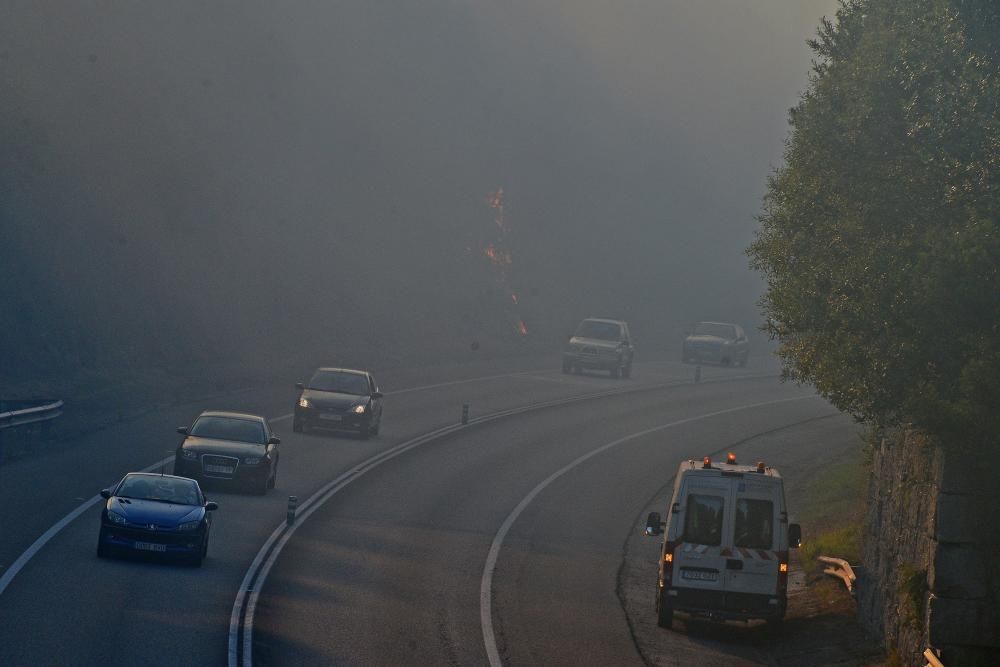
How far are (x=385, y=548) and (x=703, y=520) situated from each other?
672 centimetres

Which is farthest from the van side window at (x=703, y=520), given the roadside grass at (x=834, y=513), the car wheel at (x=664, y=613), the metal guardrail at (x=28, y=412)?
the metal guardrail at (x=28, y=412)

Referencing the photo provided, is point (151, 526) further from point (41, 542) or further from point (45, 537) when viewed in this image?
point (45, 537)

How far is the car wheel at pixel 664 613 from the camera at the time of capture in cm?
1894

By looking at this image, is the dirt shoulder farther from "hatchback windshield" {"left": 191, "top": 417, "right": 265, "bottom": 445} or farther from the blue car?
"hatchback windshield" {"left": 191, "top": 417, "right": 265, "bottom": 445}

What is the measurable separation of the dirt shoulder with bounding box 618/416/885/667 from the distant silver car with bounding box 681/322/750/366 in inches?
1030

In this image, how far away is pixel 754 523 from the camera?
733 inches

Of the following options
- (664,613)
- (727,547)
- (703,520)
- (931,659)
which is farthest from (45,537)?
(931,659)

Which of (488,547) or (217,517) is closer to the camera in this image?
(488,547)

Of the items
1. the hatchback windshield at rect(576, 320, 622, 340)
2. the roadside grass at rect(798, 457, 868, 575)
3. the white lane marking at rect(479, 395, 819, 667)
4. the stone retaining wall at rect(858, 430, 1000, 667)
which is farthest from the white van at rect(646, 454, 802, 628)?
the hatchback windshield at rect(576, 320, 622, 340)

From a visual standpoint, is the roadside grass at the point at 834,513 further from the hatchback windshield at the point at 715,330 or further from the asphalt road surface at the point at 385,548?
the hatchback windshield at the point at 715,330

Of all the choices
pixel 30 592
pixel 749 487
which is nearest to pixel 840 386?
pixel 749 487

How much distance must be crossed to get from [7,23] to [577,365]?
3102 cm

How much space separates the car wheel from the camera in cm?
1894

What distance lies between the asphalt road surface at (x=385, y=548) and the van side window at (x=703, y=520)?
→ 1745 millimetres
